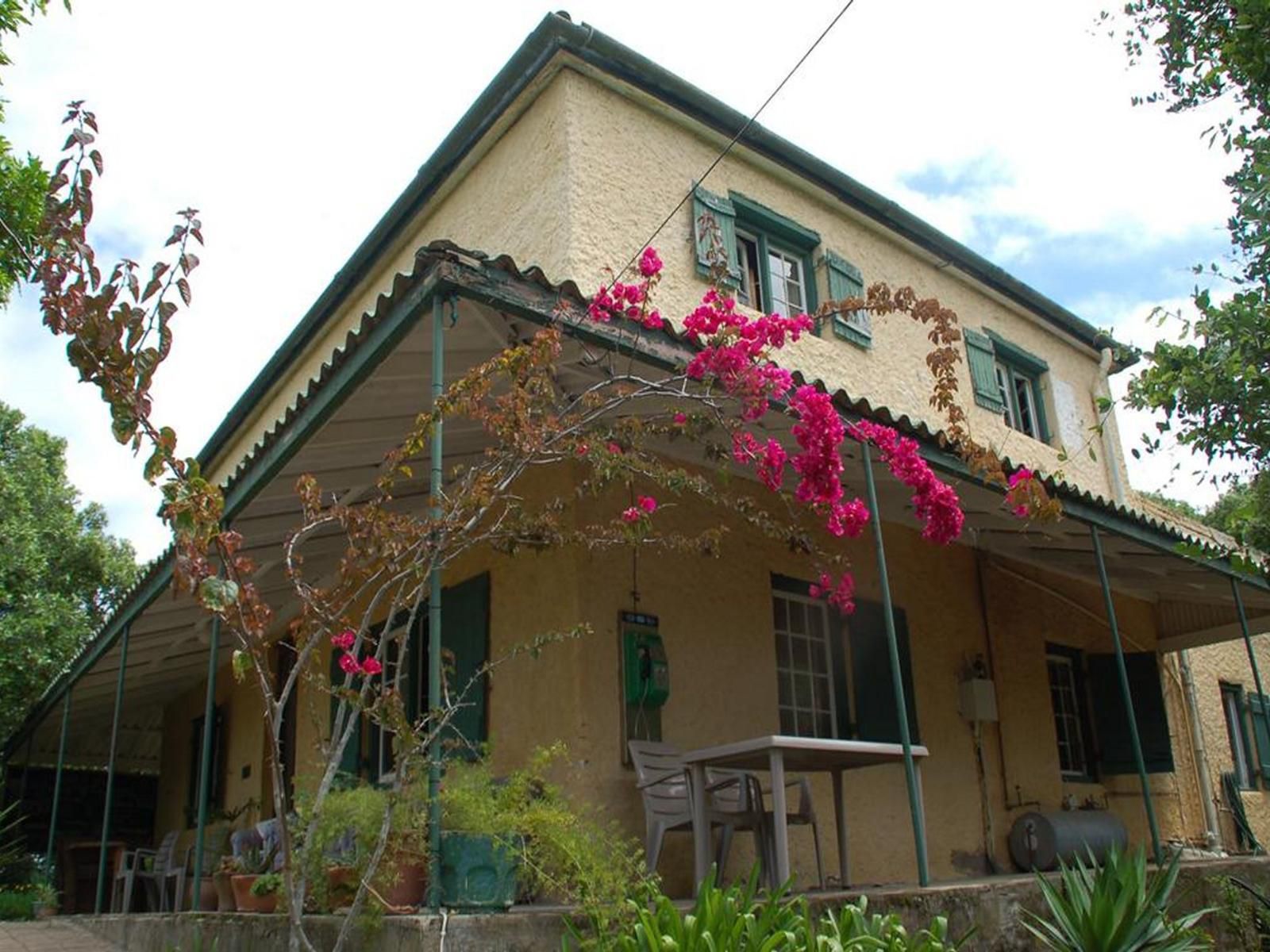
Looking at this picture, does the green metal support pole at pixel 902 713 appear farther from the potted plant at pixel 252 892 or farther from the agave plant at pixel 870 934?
the potted plant at pixel 252 892

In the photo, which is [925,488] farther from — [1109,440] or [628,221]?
[1109,440]

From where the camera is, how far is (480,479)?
13.5ft

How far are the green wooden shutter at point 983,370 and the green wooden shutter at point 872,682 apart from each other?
402 cm

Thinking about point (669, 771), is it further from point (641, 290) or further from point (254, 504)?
point (254, 504)

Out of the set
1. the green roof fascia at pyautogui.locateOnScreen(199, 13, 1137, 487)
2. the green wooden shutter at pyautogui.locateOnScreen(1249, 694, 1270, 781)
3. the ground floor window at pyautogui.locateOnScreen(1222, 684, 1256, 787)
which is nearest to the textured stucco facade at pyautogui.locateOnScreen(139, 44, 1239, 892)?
the green roof fascia at pyautogui.locateOnScreen(199, 13, 1137, 487)

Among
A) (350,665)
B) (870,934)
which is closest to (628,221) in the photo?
(350,665)

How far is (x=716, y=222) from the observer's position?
8477mm

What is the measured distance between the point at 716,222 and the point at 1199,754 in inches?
300

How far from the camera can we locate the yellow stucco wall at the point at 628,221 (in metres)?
7.95

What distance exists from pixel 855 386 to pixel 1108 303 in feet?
12.0

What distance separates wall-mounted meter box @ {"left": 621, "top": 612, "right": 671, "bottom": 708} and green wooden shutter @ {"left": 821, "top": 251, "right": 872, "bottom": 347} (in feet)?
13.5

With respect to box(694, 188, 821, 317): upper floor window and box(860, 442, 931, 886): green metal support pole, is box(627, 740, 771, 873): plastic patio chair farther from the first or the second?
box(694, 188, 821, 317): upper floor window

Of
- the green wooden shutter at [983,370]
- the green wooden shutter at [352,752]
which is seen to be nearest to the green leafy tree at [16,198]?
the green wooden shutter at [352,752]

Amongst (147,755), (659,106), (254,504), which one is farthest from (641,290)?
(147,755)
